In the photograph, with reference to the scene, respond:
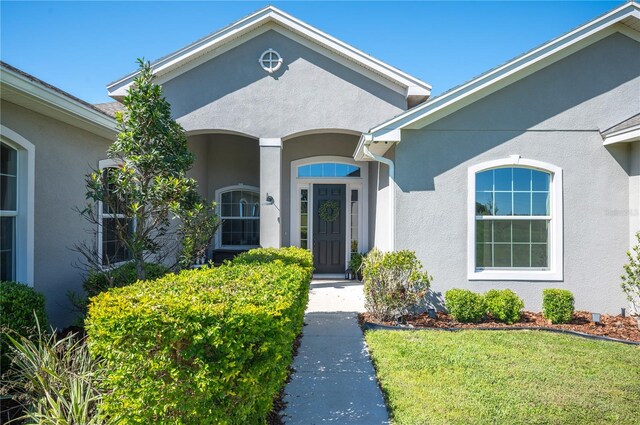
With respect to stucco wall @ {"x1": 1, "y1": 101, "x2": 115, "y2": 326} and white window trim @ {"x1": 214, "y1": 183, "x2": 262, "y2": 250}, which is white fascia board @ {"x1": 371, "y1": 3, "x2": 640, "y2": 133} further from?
white window trim @ {"x1": 214, "y1": 183, "x2": 262, "y2": 250}

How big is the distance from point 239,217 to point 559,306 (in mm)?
9156

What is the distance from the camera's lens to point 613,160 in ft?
23.4

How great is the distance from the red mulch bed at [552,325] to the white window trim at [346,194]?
426cm

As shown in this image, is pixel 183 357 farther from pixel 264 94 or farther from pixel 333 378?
pixel 264 94

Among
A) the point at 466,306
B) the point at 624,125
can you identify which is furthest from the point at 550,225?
the point at 466,306

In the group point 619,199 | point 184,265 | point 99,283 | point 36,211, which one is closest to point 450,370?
point 184,265

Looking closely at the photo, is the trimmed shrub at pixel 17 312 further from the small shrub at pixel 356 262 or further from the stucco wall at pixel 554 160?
the small shrub at pixel 356 262

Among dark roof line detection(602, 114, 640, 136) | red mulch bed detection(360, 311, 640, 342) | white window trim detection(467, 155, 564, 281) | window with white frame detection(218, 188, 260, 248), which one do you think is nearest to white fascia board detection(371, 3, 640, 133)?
white window trim detection(467, 155, 564, 281)

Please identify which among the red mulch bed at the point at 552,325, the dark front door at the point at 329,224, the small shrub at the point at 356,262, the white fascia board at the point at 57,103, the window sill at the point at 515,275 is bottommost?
the red mulch bed at the point at 552,325

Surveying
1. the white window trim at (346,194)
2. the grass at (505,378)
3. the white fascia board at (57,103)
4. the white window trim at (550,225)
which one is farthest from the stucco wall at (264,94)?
the grass at (505,378)

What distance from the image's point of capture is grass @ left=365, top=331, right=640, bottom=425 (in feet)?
12.5

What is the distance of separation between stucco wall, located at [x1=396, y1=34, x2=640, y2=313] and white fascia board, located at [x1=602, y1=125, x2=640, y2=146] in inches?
8.1

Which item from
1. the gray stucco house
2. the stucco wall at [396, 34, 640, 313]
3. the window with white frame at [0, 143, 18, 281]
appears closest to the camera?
the window with white frame at [0, 143, 18, 281]

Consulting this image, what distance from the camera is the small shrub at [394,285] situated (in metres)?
6.74
